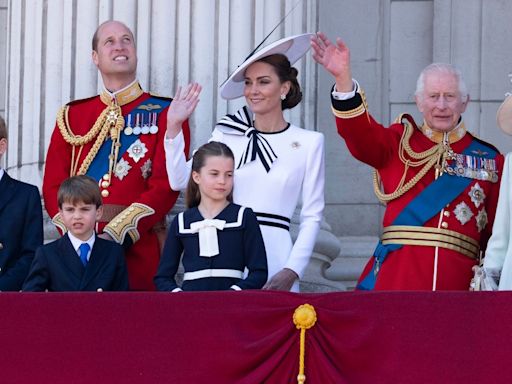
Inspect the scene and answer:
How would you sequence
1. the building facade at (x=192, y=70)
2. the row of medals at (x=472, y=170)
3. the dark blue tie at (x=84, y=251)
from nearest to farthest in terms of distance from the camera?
the dark blue tie at (x=84, y=251), the row of medals at (x=472, y=170), the building facade at (x=192, y=70)

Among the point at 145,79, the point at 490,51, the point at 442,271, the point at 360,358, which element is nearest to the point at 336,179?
the point at 490,51

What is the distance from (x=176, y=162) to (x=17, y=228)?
0.66 m

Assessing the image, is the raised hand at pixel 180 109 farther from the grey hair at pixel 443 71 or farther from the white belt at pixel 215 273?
the grey hair at pixel 443 71

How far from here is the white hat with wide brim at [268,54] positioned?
7859 mm

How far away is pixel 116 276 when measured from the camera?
750cm

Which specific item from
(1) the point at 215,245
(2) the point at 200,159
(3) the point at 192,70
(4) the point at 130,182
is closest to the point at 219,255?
(1) the point at 215,245

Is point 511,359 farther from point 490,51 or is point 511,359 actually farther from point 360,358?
point 490,51

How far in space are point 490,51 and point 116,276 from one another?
339cm

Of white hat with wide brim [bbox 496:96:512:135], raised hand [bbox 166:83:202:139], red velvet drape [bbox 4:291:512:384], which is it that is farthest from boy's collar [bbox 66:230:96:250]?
white hat with wide brim [bbox 496:96:512:135]

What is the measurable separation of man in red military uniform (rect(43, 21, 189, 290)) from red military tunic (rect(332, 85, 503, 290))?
0.79 metres

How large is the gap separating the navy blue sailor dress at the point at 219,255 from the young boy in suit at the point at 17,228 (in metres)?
0.59

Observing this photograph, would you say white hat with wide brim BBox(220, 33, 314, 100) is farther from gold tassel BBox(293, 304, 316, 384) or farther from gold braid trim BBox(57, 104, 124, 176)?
gold tassel BBox(293, 304, 316, 384)

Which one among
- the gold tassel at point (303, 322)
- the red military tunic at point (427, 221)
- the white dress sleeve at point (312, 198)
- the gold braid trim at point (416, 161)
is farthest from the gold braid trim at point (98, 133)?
the gold tassel at point (303, 322)

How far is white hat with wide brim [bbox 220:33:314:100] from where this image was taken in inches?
309
